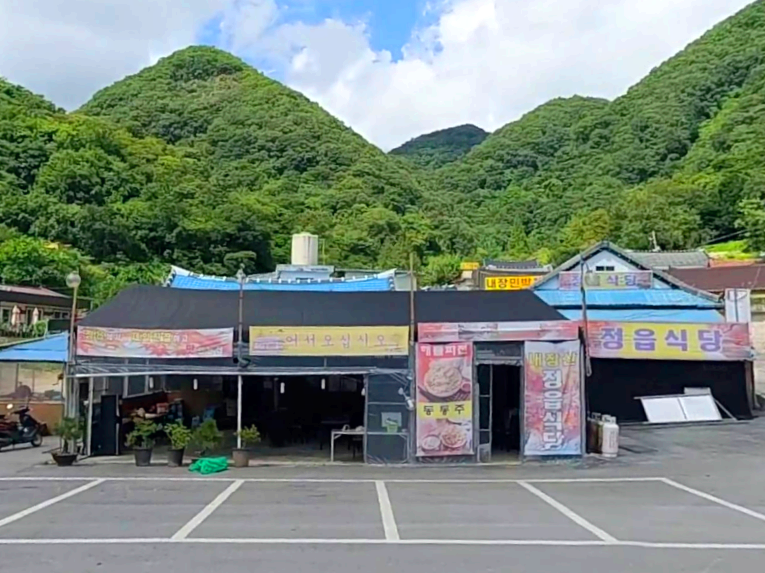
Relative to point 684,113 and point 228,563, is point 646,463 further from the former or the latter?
point 684,113

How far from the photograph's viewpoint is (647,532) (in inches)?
436

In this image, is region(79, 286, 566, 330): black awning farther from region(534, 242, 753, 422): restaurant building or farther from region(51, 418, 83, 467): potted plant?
region(534, 242, 753, 422): restaurant building

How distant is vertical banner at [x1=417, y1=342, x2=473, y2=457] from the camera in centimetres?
1883

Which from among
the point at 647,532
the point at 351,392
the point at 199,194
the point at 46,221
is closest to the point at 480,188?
the point at 199,194

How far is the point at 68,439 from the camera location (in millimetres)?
18906

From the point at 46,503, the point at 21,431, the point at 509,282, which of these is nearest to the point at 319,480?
the point at 46,503

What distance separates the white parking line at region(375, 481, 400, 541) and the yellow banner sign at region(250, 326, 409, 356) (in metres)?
3.78

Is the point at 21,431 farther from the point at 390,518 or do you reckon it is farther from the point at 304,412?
the point at 390,518

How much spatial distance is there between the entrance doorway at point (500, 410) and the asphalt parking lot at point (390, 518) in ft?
4.38

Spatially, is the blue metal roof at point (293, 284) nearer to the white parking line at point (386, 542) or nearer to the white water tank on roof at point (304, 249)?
the white water tank on roof at point (304, 249)

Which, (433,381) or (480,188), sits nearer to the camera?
(433,381)

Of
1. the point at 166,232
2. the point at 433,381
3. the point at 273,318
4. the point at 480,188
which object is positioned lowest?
the point at 433,381

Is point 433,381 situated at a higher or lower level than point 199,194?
lower

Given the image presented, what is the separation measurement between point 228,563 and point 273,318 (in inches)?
478
